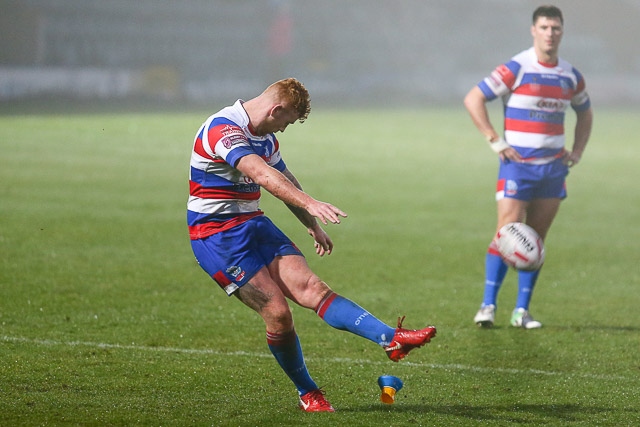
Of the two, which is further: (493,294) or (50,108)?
(50,108)

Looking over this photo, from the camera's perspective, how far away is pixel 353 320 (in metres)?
5.46

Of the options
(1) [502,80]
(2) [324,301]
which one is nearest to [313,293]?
(2) [324,301]

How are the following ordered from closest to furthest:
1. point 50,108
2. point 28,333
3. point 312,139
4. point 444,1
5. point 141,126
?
1. point 28,333
2. point 312,139
3. point 141,126
4. point 50,108
5. point 444,1

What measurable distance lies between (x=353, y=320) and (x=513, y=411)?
3.87ft

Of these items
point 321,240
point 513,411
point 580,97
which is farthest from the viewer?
point 580,97

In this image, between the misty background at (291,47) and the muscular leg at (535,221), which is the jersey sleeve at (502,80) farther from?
the misty background at (291,47)

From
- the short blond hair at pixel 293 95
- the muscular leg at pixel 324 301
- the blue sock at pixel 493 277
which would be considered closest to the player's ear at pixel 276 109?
the short blond hair at pixel 293 95

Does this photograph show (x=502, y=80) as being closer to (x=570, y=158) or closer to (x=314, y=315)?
(x=570, y=158)

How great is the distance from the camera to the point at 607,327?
852 cm

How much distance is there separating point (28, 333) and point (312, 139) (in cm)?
2083

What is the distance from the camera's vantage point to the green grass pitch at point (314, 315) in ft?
19.5

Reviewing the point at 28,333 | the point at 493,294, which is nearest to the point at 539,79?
the point at 493,294

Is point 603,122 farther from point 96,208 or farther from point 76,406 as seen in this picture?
point 76,406

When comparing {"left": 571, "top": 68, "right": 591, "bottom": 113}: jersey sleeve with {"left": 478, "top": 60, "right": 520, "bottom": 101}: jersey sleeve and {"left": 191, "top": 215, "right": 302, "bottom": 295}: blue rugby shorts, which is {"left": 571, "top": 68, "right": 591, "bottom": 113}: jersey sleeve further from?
{"left": 191, "top": 215, "right": 302, "bottom": 295}: blue rugby shorts
